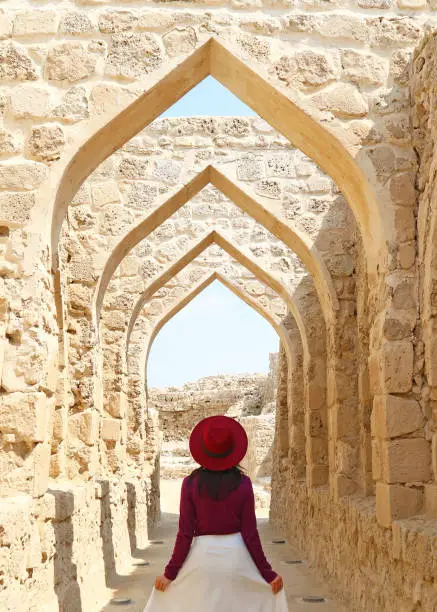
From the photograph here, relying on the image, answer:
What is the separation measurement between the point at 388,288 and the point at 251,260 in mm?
4241

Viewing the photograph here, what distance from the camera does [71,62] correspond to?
4.02 m

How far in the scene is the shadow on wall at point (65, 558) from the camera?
4172mm

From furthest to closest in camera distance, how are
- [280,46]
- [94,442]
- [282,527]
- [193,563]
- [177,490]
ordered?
1. [177,490]
2. [282,527]
3. [94,442]
4. [280,46]
5. [193,563]

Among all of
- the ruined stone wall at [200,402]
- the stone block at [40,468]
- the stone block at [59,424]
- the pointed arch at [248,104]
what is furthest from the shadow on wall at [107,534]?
the ruined stone wall at [200,402]

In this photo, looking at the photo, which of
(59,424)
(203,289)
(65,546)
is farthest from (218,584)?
(203,289)

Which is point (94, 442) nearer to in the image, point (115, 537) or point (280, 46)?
point (115, 537)

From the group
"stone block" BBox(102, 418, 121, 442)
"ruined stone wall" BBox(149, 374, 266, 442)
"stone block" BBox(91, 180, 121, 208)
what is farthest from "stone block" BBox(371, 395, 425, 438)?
"ruined stone wall" BBox(149, 374, 266, 442)

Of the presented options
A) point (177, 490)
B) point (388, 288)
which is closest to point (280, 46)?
point (388, 288)

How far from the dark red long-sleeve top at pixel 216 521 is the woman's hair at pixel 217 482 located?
16 millimetres

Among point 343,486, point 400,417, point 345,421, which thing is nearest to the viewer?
point 400,417

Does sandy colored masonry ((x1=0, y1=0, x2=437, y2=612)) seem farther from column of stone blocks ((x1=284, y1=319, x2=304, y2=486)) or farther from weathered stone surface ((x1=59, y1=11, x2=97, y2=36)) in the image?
column of stone blocks ((x1=284, y1=319, x2=304, y2=486))

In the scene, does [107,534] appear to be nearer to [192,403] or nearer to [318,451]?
[318,451]

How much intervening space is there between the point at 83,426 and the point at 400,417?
2.85 metres

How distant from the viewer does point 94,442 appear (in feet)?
19.2
